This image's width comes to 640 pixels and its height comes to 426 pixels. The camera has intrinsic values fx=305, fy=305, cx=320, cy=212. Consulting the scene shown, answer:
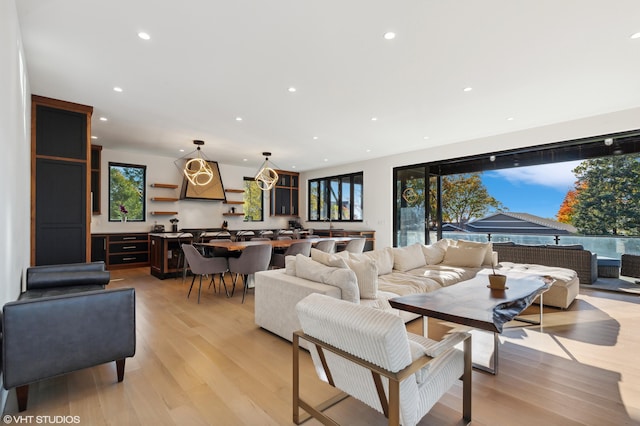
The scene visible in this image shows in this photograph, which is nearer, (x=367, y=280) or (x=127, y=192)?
(x=367, y=280)

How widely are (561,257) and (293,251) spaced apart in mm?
4734

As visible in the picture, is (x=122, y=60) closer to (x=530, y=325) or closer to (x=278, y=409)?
(x=278, y=409)

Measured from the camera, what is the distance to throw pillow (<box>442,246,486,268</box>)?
16.0 ft

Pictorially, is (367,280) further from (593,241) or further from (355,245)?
(593,241)

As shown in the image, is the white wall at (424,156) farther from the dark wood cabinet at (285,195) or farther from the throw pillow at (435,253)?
the throw pillow at (435,253)

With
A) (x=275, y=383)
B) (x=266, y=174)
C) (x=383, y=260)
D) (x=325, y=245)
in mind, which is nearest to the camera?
(x=275, y=383)

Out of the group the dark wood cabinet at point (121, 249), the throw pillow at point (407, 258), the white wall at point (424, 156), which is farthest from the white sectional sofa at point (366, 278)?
the dark wood cabinet at point (121, 249)

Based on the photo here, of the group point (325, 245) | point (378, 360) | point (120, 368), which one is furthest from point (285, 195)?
point (378, 360)

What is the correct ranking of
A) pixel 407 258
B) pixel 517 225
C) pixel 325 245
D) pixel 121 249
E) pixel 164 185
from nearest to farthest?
pixel 407 258
pixel 325 245
pixel 121 249
pixel 164 185
pixel 517 225

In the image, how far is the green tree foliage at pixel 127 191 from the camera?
7707 mm

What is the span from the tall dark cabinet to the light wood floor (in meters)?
2.02

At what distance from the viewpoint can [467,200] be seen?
8.78m

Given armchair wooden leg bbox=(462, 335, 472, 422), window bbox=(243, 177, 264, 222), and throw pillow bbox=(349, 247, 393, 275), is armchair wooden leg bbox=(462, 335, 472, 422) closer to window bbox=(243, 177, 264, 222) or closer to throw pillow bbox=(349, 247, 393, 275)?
throw pillow bbox=(349, 247, 393, 275)

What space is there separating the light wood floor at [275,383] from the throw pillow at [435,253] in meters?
1.85
